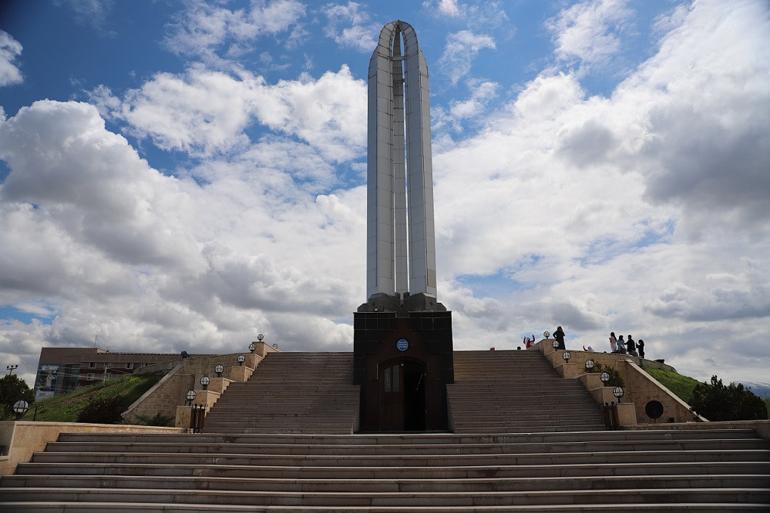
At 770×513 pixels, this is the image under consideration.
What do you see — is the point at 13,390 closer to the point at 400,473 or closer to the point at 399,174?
the point at 399,174

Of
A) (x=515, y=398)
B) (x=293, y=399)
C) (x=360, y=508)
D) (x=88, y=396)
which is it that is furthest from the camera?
(x=88, y=396)

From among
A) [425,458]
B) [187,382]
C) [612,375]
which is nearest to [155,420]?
[187,382]

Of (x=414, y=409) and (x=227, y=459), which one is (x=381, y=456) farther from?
(x=414, y=409)

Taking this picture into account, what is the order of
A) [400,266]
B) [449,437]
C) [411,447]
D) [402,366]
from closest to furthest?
[411,447]
[449,437]
[402,366]
[400,266]

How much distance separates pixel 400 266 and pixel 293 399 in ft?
23.3

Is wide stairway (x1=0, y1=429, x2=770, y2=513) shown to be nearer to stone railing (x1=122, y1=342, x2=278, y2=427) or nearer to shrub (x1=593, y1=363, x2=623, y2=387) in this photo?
A: stone railing (x1=122, y1=342, x2=278, y2=427)

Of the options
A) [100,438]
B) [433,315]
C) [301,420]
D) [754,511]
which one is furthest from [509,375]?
[100,438]

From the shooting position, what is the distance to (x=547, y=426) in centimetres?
1712

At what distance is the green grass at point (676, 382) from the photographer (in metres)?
23.4

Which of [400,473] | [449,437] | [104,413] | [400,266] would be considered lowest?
[400,473]

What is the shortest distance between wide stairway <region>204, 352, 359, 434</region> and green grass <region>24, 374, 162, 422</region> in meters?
7.52

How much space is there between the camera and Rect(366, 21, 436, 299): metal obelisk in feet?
76.4

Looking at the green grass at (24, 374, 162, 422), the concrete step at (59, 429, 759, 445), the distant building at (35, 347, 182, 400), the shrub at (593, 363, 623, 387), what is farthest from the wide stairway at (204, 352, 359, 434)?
the distant building at (35, 347, 182, 400)

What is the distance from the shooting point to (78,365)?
82.2 meters
